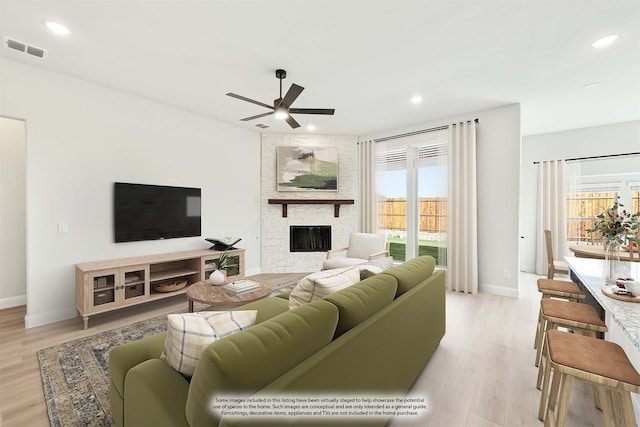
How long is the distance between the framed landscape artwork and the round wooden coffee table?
109 inches

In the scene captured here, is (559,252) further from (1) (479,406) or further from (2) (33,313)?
(2) (33,313)

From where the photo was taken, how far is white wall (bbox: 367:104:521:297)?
13.0 feet

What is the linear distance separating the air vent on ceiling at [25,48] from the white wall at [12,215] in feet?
4.82

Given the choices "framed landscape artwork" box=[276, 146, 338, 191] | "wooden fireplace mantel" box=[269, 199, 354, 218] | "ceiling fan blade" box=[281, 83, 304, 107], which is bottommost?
"wooden fireplace mantel" box=[269, 199, 354, 218]

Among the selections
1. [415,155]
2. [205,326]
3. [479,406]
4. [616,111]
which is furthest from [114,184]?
[616,111]

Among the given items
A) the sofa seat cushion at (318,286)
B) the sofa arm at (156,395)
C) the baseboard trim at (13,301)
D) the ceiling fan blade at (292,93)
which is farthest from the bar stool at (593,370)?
the baseboard trim at (13,301)

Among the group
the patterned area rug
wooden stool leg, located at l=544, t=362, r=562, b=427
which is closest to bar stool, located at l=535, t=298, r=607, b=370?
wooden stool leg, located at l=544, t=362, r=562, b=427

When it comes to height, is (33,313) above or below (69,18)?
below

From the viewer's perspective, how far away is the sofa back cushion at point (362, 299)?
1357 mm

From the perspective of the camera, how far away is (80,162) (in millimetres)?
3199

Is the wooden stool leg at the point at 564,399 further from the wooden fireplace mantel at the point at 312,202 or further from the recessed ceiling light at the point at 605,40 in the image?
the wooden fireplace mantel at the point at 312,202

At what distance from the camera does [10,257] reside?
3527 mm

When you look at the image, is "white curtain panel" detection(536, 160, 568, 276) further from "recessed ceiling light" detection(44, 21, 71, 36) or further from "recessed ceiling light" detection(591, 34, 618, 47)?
"recessed ceiling light" detection(44, 21, 71, 36)

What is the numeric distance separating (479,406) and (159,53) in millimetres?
3911
